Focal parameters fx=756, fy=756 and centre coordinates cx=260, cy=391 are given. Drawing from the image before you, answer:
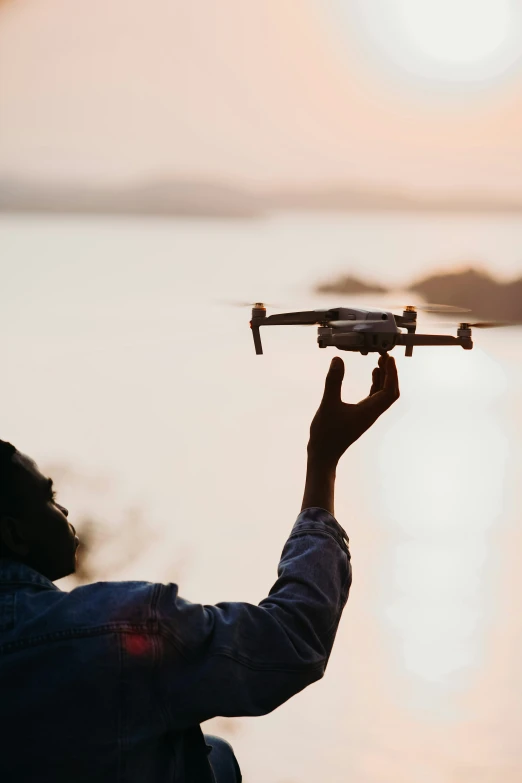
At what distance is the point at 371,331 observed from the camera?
4.71ft

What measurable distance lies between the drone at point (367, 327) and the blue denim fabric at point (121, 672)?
34.3 inches

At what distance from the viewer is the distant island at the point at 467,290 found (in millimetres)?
1693

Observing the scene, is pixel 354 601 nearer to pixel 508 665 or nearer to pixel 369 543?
pixel 369 543

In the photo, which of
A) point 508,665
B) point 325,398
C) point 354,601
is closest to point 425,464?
point 354,601

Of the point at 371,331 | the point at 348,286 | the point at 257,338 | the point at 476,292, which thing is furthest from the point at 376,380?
the point at 348,286

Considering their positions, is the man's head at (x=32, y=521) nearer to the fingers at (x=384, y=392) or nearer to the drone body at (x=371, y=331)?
the fingers at (x=384, y=392)

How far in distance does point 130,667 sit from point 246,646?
92 mm

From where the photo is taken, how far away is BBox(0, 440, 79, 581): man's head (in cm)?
70

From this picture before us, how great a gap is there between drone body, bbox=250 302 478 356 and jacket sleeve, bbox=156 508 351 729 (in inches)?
31.9

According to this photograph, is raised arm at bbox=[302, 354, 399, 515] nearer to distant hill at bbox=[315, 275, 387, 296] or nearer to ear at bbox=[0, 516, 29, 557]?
ear at bbox=[0, 516, 29, 557]

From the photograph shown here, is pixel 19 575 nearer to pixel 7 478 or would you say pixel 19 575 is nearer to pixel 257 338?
pixel 7 478

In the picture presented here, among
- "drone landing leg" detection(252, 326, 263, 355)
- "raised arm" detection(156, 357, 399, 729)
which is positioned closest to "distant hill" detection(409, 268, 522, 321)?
"drone landing leg" detection(252, 326, 263, 355)

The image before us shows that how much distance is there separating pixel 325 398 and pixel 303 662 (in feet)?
0.85

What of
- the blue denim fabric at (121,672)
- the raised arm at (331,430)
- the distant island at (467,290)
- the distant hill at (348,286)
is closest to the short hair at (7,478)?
the blue denim fabric at (121,672)
